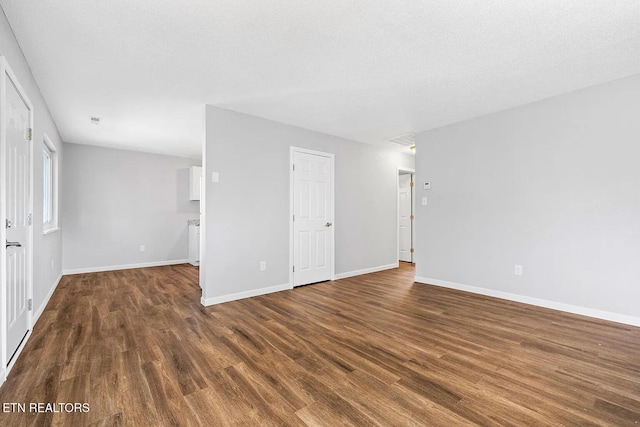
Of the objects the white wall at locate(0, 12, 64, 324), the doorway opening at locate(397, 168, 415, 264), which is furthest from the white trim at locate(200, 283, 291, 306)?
the doorway opening at locate(397, 168, 415, 264)

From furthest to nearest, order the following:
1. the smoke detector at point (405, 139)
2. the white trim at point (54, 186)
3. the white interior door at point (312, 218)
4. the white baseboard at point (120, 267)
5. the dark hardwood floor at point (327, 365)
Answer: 1. the white baseboard at point (120, 267)
2. the smoke detector at point (405, 139)
3. the white trim at point (54, 186)
4. the white interior door at point (312, 218)
5. the dark hardwood floor at point (327, 365)

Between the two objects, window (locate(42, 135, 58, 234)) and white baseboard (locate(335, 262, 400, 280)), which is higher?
window (locate(42, 135, 58, 234))

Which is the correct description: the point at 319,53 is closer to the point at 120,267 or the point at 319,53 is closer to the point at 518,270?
the point at 518,270

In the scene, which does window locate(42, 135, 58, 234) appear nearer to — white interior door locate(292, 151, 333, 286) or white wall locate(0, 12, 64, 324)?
white wall locate(0, 12, 64, 324)

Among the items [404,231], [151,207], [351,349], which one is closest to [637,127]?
[351,349]

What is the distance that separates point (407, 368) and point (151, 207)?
5933 millimetres

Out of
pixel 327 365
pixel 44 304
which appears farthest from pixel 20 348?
pixel 327 365

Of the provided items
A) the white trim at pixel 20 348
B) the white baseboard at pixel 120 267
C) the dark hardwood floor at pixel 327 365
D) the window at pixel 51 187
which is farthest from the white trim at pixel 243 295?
the white baseboard at pixel 120 267

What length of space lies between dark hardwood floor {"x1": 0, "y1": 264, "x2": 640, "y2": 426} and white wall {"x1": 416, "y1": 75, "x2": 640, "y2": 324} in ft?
1.28

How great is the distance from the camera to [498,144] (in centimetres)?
370

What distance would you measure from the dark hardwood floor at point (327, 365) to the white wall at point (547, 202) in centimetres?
39

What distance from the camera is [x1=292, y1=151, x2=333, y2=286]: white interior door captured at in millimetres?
4312

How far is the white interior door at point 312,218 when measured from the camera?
14.1 ft

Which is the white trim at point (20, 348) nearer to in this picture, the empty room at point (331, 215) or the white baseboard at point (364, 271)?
the empty room at point (331, 215)
